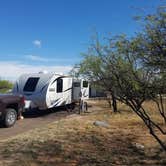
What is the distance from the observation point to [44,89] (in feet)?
45.5

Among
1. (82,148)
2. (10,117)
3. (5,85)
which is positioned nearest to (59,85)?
(10,117)

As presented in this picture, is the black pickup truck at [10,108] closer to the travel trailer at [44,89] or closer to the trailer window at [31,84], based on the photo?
the travel trailer at [44,89]

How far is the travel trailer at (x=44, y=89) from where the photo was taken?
13.8 m

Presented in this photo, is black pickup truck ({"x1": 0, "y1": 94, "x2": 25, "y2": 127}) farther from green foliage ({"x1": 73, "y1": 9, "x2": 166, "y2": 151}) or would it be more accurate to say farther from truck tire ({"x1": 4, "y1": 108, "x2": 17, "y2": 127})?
green foliage ({"x1": 73, "y1": 9, "x2": 166, "y2": 151})

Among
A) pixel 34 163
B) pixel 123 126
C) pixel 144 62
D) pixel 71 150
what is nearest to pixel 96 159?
pixel 71 150

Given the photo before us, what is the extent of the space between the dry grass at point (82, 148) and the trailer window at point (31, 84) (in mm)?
5487

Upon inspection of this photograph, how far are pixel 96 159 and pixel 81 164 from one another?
0.45m

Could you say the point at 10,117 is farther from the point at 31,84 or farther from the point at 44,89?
the point at 31,84

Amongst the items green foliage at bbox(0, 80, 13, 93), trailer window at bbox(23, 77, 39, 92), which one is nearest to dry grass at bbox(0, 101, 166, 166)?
trailer window at bbox(23, 77, 39, 92)

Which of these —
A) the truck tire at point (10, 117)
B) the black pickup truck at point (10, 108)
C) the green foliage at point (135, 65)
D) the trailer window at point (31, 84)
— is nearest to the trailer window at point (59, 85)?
the trailer window at point (31, 84)

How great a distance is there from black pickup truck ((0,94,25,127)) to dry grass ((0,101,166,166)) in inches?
77.9

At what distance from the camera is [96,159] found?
5.90 meters

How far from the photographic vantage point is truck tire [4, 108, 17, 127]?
10042mm

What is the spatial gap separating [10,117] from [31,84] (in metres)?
4.28
